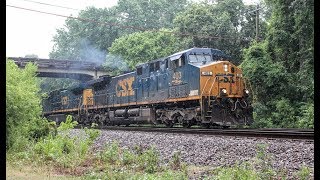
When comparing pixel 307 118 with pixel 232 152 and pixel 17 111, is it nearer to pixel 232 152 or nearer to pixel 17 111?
pixel 232 152

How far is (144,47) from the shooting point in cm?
3672

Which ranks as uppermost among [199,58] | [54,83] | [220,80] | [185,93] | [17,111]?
[54,83]

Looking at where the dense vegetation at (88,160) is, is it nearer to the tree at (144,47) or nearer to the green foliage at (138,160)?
the green foliage at (138,160)

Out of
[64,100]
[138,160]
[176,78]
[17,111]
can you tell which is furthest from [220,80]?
[64,100]

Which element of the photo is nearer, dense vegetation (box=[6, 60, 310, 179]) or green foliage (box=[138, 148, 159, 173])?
dense vegetation (box=[6, 60, 310, 179])

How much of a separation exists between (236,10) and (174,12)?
99.1 ft

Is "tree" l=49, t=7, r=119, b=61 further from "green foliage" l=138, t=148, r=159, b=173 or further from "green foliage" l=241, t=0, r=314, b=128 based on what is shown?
"green foliage" l=138, t=148, r=159, b=173

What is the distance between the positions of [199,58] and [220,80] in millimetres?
1495

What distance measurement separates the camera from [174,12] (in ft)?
197

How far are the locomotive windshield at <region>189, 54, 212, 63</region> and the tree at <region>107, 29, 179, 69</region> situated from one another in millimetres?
18640

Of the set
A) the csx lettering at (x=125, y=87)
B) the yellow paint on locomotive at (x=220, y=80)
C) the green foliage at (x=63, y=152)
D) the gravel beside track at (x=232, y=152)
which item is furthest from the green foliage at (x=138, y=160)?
the csx lettering at (x=125, y=87)

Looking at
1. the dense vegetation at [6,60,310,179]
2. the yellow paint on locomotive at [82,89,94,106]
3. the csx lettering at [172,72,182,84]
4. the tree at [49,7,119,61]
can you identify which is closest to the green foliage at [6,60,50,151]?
the dense vegetation at [6,60,310,179]

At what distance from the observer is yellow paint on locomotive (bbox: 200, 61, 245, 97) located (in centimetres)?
1484
